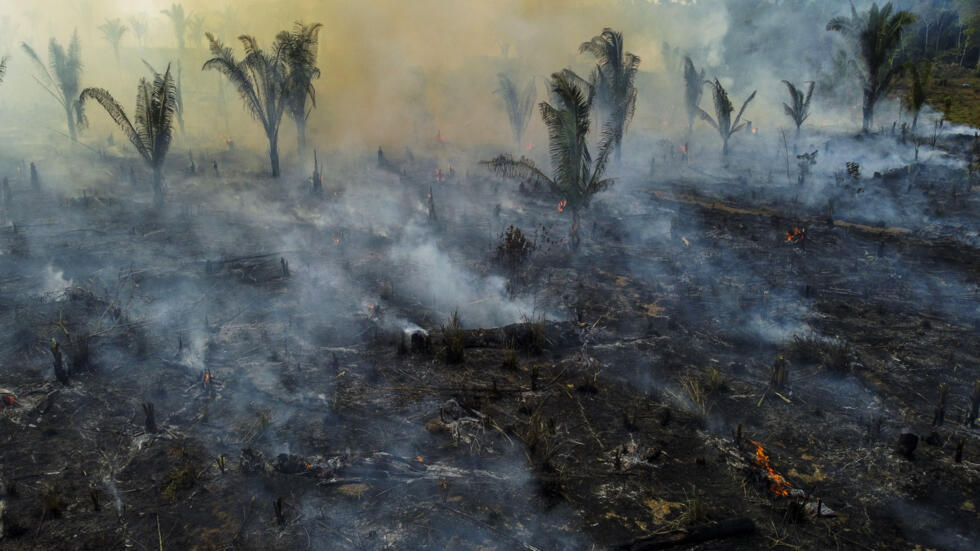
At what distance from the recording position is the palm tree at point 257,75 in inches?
821

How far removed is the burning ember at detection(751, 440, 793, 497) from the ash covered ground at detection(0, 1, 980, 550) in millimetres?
52

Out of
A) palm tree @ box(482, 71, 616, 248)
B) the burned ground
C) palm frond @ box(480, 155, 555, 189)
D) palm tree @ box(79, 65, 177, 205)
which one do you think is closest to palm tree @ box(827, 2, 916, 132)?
the burned ground

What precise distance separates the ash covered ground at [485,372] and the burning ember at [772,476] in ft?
0.17

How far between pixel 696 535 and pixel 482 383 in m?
4.41

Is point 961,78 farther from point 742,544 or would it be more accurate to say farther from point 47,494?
point 47,494

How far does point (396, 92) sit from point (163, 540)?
41.6m

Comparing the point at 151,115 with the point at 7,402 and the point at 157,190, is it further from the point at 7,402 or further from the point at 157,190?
the point at 7,402

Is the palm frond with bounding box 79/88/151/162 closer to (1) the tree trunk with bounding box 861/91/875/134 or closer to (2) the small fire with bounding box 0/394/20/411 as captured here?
(2) the small fire with bounding box 0/394/20/411

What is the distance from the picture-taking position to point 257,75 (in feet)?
74.4

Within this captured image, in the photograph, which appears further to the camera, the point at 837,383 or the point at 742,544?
the point at 837,383

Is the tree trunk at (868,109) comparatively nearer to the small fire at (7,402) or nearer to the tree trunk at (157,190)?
the tree trunk at (157,190)

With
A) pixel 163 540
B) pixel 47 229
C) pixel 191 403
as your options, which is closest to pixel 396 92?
pixel 47 229

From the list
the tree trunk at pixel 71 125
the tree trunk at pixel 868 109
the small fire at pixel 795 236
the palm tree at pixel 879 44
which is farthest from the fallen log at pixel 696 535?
the tree trunk at pixel 71 125

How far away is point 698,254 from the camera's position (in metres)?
17.1
